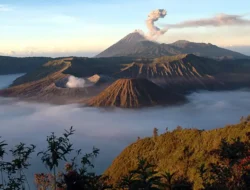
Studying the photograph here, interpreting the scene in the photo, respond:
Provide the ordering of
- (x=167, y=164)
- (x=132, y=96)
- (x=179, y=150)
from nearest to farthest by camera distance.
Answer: (x=167, y=164) → (x=179, y=150) → (x=132, y=96)

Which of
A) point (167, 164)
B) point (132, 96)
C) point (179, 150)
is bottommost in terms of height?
point (167, 164)

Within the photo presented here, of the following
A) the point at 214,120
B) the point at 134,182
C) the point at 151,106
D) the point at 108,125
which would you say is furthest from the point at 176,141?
the point at 151,106

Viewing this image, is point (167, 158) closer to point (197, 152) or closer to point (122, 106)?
point (197, 152)

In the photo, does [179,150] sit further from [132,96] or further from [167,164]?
[132,96]

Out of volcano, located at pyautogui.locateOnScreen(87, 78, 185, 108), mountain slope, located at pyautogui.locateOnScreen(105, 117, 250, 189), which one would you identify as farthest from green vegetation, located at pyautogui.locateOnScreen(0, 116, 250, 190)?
volcano, located at pyautogui.locateOnScreen(87, 78, 185, 108)

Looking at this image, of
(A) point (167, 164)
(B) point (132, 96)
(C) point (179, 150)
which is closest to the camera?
(A) point (167, 164)

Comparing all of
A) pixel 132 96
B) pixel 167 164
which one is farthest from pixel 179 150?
pixel 132 96
